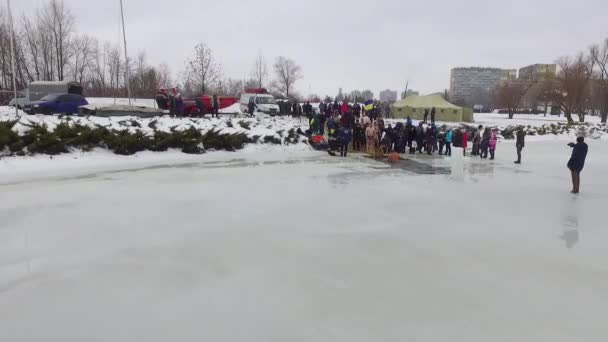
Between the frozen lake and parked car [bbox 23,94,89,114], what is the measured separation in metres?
12.2

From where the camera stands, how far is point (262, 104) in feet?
94.2

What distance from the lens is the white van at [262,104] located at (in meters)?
28.3

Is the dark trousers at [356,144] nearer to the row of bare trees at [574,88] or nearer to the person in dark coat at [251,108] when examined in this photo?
the person in dark coat at [251,108]

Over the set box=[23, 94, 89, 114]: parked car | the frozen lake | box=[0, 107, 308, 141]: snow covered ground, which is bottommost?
the frozen lake

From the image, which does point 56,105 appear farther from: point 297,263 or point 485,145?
point 485,145

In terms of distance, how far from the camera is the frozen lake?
364cm

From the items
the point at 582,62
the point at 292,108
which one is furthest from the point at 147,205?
the point at 582,62

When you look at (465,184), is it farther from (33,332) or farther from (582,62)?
(582,62)

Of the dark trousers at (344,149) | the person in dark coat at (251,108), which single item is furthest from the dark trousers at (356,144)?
the person in dark coat at (251,108)

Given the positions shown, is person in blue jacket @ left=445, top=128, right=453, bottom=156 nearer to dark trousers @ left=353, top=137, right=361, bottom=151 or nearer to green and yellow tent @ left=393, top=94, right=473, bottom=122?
dark trousers @ left=353, top=137, right=361, bottom=151

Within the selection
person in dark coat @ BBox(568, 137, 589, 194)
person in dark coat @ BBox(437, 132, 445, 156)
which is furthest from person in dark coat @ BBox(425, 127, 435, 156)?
person in dark coat @ BBox(568, 137, 589, 194)

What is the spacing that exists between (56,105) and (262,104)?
41.7 ft

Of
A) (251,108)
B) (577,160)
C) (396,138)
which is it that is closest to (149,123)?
(396,138)

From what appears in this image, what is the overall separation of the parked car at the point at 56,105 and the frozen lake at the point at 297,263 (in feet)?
40.0
